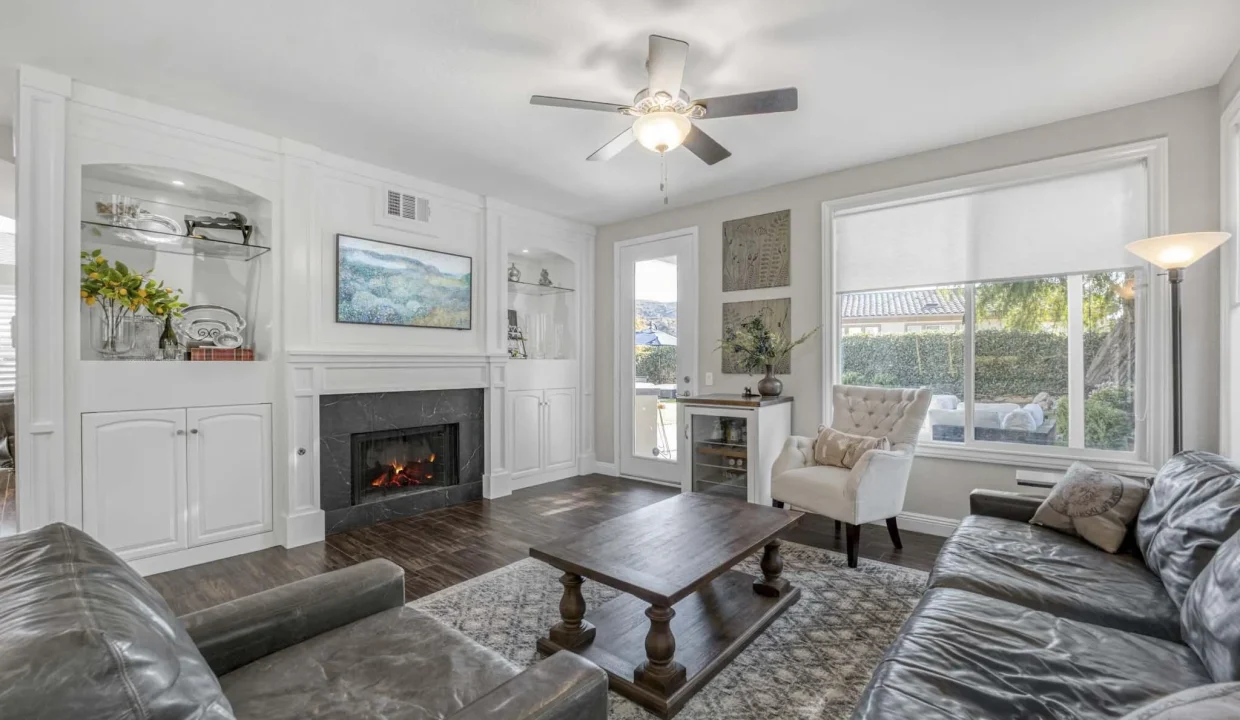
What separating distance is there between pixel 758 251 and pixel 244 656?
428 cm

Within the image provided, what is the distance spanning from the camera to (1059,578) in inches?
75.7

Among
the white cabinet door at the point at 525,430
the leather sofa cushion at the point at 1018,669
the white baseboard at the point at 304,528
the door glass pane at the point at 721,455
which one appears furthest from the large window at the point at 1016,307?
the white baseboard at the point at 304,528

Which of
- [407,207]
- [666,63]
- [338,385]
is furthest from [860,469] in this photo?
[407,207]

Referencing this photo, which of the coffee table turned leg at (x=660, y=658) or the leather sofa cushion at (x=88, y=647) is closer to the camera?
the leather sofa cushion at (x=88, y=647)

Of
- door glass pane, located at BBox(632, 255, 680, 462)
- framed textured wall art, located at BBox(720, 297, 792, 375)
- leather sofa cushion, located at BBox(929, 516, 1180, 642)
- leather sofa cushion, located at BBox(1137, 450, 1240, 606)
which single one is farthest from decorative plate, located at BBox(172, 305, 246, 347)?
leather sofa cushion, located at BBox(1137, 450, 1240, 606)

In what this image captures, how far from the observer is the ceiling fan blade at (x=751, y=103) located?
239 cm

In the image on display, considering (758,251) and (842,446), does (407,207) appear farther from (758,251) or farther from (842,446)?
(842,446)

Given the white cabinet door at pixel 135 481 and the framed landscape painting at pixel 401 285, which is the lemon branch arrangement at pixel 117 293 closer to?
the white cabinet door at pixel 135 481

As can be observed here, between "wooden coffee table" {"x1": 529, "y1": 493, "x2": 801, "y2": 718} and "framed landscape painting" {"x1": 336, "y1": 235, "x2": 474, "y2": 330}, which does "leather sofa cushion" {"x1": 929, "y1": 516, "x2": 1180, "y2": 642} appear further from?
"framed landscape painting" {"x1": 336, "y1": 235, "x2": 474, "y2": 330}

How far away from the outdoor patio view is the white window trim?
0.06 m

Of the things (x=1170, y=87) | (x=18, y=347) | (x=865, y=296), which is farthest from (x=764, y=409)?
(x=18, y=347)

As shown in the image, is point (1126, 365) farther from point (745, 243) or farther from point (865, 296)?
point (745, 243)

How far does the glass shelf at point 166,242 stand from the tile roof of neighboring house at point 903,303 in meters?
4.20

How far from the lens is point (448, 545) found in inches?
140
